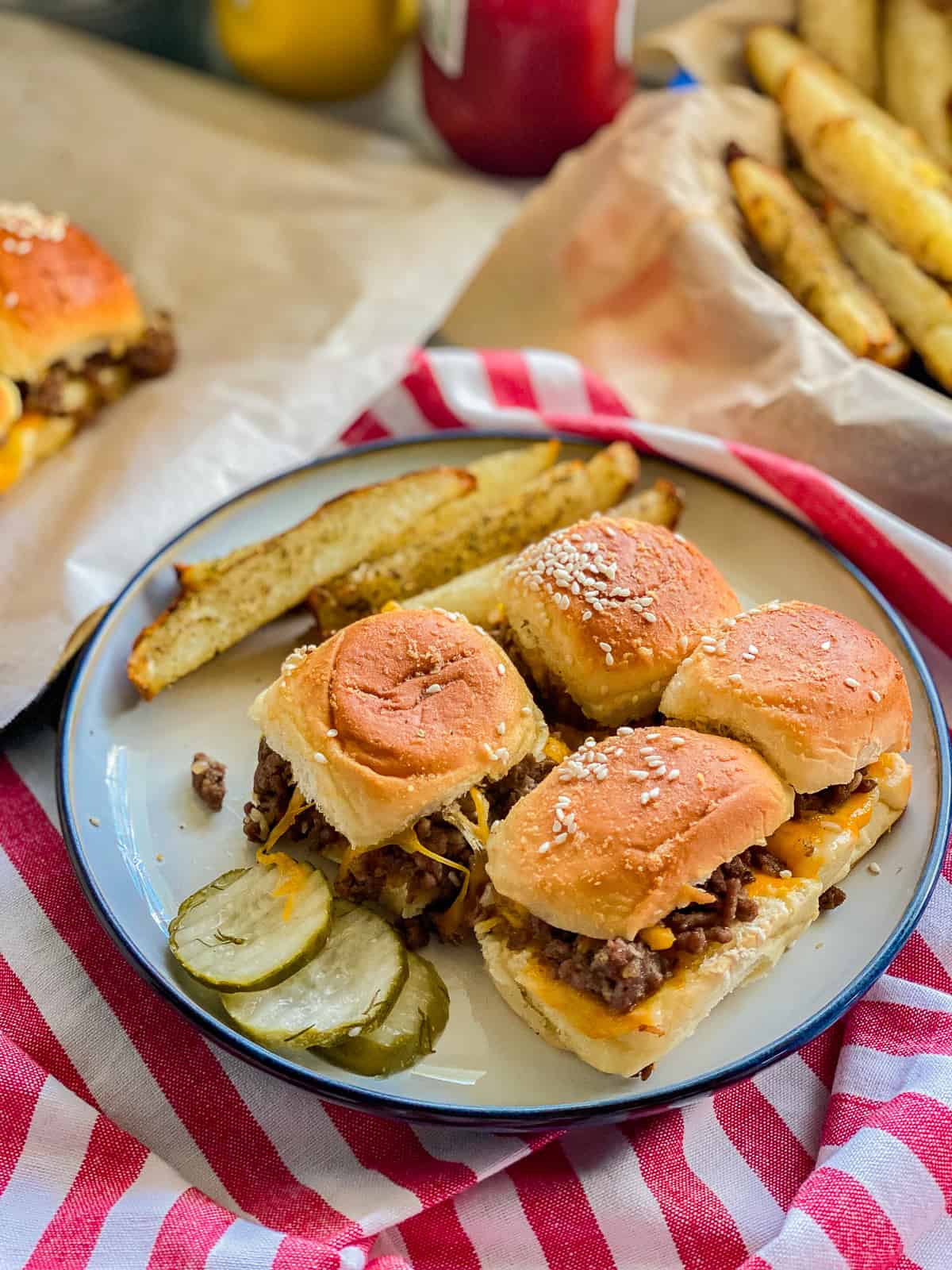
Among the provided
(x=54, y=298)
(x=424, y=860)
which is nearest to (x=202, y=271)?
(x=54, y=298)

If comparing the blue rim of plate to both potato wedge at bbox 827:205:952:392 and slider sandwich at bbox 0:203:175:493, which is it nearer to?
potato wedge at bbox 827:205:952:392

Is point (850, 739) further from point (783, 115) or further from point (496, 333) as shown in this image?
point (783, 115)

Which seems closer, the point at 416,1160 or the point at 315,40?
the point at 416,1160

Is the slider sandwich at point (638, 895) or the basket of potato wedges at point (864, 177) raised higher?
the basket of potato wedges at point (864, 177)

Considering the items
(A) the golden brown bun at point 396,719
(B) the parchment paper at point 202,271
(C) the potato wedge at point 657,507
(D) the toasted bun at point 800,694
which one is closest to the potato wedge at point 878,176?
(C) the potato wedge at point 657,507

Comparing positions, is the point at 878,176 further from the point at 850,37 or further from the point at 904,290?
the point at 850,37

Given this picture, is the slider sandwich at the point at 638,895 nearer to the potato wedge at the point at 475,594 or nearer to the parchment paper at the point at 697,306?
the potato wedge at the point at 475,594
